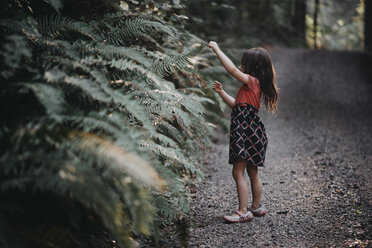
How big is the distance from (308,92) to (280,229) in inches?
263

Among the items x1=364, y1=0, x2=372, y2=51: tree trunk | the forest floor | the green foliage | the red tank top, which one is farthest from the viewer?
x1=364, y1=0, x2=372, y2=51: tree trunk

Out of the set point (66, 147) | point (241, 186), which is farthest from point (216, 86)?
point (66, 147)

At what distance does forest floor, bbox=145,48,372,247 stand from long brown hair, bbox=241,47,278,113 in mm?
1232

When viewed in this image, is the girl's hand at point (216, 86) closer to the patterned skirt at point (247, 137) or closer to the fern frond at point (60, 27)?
the patterned skirt at point (247, 137)

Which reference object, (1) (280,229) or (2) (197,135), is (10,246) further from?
(2) (197,135)

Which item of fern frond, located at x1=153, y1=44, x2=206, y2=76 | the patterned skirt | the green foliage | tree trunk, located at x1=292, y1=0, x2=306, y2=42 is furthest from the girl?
tree trunk, located at x1=292, y1=0, x2=306, y2=42

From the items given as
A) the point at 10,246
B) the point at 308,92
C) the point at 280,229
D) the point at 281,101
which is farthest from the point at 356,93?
the point at 10,246

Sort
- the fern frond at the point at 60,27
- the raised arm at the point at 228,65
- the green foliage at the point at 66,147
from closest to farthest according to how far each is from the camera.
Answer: the green foliage at the point at 66,147
the fern frond at the point at 60,27
the raised arm at the point at 228,65

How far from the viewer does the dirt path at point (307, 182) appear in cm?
265

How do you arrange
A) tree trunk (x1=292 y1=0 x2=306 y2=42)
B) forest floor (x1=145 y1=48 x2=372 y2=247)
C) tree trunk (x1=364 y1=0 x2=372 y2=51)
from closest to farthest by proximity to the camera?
1. forest floor (x1=145 y1=48 x2=372 y2=247)
2. tree trunk (x1=364 y1=0 x2=372 y2=51)
3. tree trunk (x1=292 y1=0 x2=306 y2=42)

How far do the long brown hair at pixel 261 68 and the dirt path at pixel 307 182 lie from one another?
1237mm

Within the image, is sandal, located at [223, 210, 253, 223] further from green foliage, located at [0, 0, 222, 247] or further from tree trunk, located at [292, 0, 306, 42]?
tree trunk, located at [292, 0, 306, 42]

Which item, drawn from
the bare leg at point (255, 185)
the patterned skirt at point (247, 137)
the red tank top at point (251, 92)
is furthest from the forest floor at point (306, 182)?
the red tank top at point (251, 92)

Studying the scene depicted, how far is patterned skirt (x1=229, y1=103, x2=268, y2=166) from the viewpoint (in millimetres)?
2916
